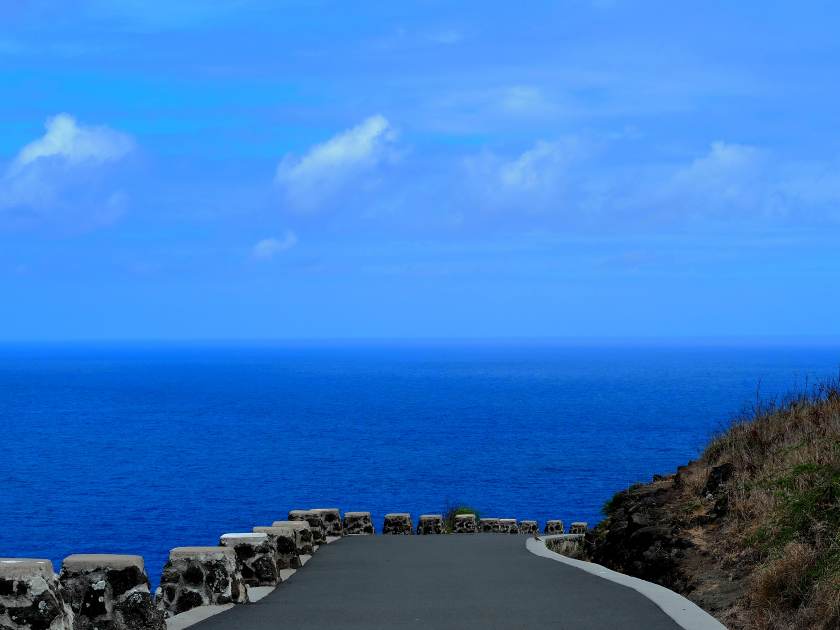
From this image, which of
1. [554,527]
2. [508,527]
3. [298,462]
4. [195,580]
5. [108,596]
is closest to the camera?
[108,596]

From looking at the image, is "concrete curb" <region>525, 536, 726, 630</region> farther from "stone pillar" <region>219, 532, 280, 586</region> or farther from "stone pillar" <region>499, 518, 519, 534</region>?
"stone pillar" <region>499, 518, 519, 534</region>

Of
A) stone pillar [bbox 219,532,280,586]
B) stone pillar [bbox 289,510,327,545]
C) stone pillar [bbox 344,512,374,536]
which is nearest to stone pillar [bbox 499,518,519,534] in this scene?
stone pillar [bbox 344,512,374,536]

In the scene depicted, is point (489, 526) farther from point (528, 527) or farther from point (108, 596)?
point (108, 596)

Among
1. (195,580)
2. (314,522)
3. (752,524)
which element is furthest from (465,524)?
(195,580)

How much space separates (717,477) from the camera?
58.0 ft

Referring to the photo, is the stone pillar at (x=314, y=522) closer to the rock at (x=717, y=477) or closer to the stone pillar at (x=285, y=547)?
the stone pillar at (x=285, y=547)

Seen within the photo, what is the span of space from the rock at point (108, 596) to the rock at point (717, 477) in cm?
1048

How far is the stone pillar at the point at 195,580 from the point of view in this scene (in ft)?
38.1

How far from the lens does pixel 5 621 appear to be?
8.30 metres

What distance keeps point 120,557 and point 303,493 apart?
82.4 m

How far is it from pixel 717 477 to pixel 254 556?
7.96 meters

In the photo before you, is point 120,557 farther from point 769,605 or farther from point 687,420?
point 687,420

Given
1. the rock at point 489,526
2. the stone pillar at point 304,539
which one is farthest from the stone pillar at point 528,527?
the stone pillar at point 304,539

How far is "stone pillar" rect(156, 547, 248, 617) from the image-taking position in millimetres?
11617
